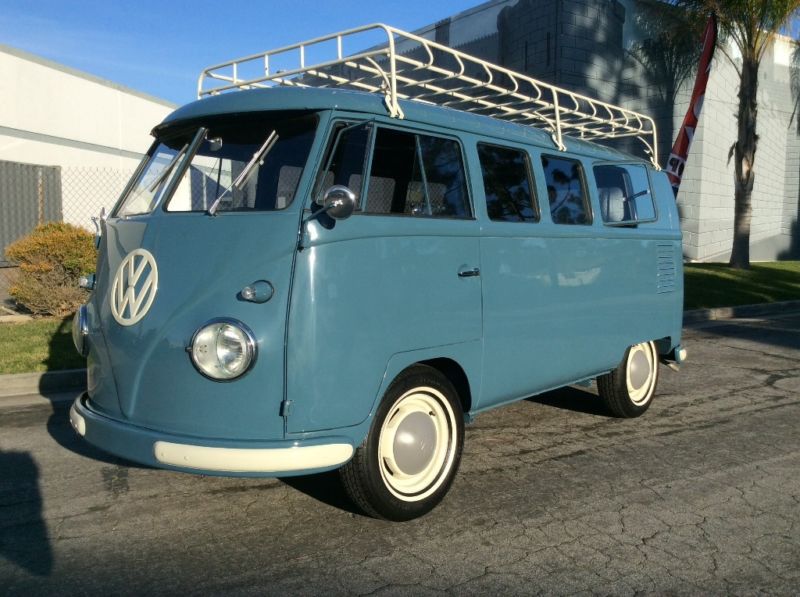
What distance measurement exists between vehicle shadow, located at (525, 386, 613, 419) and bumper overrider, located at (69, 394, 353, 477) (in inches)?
138

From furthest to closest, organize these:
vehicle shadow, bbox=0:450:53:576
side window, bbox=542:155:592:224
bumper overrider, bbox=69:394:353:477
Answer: side window, bbox=542:155:592:224 → vehicle shadow, bbox=0:450:53:576 → bumper overrider, bbox=69:394:353:477

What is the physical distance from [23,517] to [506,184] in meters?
3.41

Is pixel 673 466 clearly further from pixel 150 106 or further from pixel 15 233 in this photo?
pixel 150 106

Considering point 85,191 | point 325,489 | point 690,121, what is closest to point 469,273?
point 325,489

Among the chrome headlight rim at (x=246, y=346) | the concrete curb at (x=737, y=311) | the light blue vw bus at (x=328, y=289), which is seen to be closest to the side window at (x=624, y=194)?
the light blue vw bus at (x=328, y=289)

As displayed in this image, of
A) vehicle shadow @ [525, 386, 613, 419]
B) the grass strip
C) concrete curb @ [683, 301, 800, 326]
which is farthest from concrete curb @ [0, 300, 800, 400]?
concrete curb @ [683, 301, 800, 326]

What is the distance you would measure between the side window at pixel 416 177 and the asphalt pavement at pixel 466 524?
1.69 meters

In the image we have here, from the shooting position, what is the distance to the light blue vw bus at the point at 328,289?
3363 millimetres

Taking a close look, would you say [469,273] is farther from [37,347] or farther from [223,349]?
[37,347]

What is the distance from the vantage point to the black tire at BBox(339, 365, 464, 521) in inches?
146

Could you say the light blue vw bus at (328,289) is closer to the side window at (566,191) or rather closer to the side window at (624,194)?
the side window at (566,191)

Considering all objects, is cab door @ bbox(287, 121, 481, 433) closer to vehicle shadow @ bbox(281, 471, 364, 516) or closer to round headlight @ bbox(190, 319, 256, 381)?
round headlight @ bbox(190, 319, 256, 381)

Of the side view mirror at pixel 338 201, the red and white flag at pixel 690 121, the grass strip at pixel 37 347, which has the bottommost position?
the grass strip at pixel 37 347

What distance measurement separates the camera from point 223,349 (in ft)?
10.9
